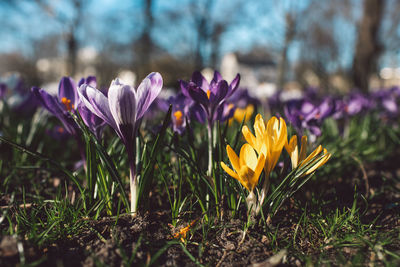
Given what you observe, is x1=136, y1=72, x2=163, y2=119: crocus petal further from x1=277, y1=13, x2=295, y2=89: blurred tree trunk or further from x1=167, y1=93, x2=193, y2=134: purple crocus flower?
x1=277, y1=13, x2=295, y2=89: blurred tree trunk

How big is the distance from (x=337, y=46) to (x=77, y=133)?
1114 inches

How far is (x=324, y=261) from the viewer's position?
905mm

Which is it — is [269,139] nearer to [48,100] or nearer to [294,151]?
[294,151]

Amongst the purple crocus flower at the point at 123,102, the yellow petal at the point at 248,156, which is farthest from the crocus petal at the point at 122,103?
the yellow petal at the point at 248,156

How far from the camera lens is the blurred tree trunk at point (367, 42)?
695 centimetres

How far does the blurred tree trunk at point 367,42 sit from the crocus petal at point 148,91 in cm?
728

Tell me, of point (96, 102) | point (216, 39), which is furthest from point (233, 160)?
point (216, 39)

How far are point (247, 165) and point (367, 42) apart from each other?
25.2 feet

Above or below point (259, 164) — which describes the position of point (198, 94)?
above

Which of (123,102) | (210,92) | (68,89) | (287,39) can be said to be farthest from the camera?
(287,39)

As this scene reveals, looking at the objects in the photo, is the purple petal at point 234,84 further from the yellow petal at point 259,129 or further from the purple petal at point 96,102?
the purple petal at point 96,102

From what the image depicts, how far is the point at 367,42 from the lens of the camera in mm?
7090

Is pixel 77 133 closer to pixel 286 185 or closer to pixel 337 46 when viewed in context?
pixel 286 185

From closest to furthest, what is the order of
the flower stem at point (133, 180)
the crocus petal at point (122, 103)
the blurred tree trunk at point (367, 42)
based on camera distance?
the crocus petal at point (122, 103)
the flower stem at point (133, 180)
the blurred tree trunk at point (367, 42)
